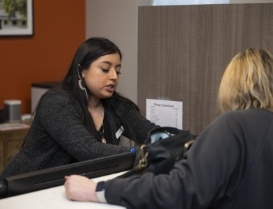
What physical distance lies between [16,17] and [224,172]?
3151 mm

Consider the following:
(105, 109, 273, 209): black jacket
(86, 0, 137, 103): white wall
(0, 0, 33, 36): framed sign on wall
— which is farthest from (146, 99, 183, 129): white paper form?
(0, 0, 33, 36): framed sign on wall

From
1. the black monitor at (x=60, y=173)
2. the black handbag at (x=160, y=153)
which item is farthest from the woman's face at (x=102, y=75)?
the black handbag at (x=160, y=153)

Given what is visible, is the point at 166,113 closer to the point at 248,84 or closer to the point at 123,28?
the point at 248,84

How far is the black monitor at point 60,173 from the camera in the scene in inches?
53.7

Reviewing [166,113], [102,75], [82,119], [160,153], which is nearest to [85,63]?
[102,75]

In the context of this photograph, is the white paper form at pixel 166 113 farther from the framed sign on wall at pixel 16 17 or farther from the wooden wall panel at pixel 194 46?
the framed sign on wall at pixel 16 17

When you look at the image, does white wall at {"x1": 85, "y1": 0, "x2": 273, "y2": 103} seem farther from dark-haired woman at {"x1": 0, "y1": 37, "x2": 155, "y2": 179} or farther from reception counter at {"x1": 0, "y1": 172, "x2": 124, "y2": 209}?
reception counter at {"x1": 0, "y1": 172, "x2": 124, "y2": 209}

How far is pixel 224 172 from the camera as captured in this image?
4.10 feet

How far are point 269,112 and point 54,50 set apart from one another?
325cm

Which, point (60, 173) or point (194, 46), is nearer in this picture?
point (60, 173)

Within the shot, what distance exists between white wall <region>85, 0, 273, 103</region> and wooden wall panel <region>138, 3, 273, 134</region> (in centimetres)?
138

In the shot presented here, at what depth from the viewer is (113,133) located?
2299mm

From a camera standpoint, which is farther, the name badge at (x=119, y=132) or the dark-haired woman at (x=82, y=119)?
the name badge at (x=119, y=132)

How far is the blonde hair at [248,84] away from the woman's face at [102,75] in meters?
0.87
